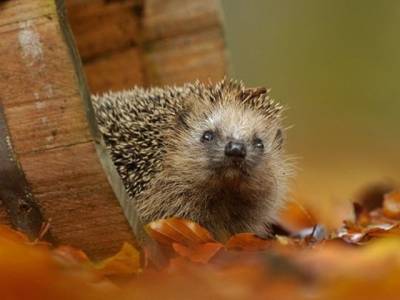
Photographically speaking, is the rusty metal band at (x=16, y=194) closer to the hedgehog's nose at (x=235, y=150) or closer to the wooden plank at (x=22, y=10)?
the wooden plank at (x=22, y=10)

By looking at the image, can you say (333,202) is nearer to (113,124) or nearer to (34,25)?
(113,124)

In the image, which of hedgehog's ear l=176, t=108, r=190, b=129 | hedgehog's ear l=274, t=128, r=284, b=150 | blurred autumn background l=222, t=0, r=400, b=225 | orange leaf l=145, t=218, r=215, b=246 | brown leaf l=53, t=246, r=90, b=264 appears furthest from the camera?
blurred autumn background l=222, t=0, r=400, b=225

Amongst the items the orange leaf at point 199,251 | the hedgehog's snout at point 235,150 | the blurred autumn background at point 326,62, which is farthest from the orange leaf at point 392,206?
the blurred autumn background at point 326,62

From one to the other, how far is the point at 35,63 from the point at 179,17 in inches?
111

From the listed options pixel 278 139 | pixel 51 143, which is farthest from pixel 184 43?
pixel 51 143

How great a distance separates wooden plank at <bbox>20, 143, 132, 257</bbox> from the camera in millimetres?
3414

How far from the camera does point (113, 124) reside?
176 inches

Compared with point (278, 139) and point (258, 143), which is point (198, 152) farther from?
point (278, 139)

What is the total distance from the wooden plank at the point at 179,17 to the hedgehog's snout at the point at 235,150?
1909mm

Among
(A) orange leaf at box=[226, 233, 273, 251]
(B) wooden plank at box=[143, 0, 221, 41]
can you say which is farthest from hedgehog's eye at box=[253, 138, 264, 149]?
(B) wooden plank at box=[143, 0, 221, 41]

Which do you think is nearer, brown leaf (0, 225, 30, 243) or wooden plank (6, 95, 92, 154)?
brown leaf (0, 225, 30, 243)

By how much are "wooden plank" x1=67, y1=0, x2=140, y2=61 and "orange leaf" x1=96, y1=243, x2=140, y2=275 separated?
2485mm

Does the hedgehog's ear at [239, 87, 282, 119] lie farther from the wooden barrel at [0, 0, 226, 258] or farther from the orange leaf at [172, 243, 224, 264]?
the wooden barrel at [0, 0, 226, 258]

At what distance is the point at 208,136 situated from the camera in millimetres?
4477
